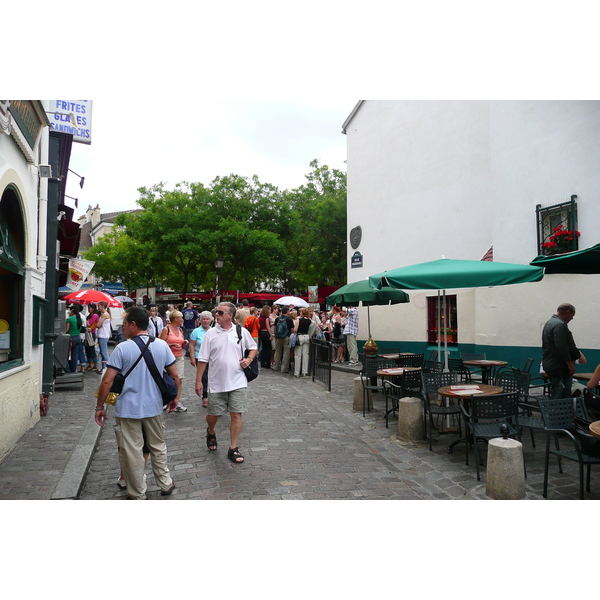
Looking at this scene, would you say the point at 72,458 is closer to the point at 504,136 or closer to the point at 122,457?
the point at 122,457

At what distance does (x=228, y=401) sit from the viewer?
576 centimetres

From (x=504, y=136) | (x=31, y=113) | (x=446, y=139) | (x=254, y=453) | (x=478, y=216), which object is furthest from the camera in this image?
(x=446, y=139)

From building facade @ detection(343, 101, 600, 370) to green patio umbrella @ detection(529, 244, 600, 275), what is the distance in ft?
8.99

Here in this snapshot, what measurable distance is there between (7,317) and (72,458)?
2.55m

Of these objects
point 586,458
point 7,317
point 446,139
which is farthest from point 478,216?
point 7,317

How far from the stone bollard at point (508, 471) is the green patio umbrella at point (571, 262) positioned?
2.76 meters

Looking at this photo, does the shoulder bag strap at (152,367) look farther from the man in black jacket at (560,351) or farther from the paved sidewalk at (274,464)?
the man in black jacket at (560,351)

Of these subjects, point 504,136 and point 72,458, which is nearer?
point 72,458

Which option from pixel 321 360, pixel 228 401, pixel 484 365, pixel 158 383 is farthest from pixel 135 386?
pixel 321 360

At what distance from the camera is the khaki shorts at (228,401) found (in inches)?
222

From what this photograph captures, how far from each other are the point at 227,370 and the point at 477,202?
11.2 metres

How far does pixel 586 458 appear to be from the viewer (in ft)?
14.6

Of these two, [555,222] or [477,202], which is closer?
[555,222]

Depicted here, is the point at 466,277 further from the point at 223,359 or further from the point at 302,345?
the point at 302,345
